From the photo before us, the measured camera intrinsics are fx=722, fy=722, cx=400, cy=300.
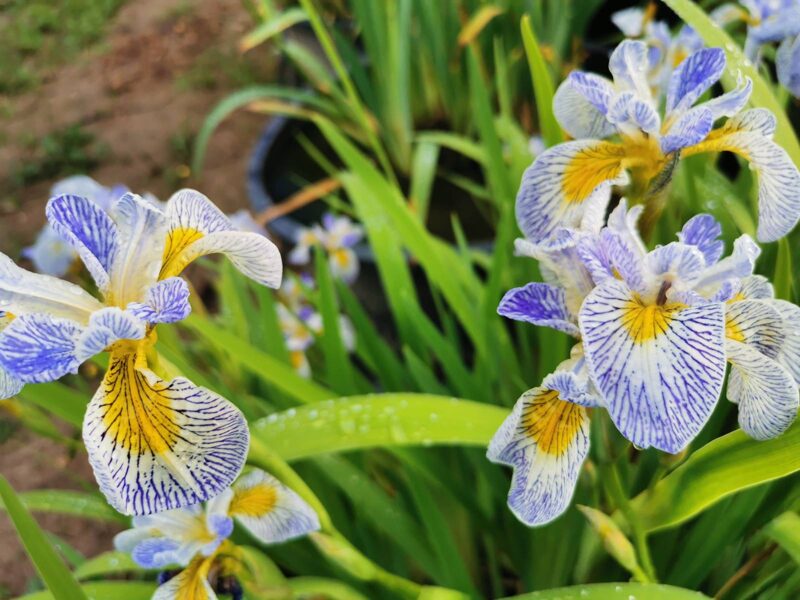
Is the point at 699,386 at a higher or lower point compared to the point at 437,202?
higher

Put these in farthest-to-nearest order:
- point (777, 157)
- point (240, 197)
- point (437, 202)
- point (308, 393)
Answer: point (240, 197)
point (437, 202)
point (308, 393)
point (777, 157)

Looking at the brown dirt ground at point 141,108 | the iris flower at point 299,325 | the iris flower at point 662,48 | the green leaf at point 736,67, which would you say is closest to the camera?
the green leaf at point 736,67

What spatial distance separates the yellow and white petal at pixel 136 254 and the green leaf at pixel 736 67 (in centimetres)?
61

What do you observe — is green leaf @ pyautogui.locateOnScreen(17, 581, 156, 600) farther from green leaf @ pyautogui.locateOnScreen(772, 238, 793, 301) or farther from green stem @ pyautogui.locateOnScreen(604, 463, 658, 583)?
green leaf @ pyautogui.locateOnScreen(772, 238, 793, 301)

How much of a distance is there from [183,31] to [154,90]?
0.41 m

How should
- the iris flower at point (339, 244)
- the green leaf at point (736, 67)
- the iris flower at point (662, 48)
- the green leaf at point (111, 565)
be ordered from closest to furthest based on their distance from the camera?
the green leaf at point (736, 67), the green leaf at point (111, 565), the iris flower at point (662, 48), the iris flower at point (339, 244)

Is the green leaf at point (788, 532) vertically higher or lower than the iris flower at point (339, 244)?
higher

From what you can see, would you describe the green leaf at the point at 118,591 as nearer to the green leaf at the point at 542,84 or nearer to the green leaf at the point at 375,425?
the green leaf at the point at 375,425

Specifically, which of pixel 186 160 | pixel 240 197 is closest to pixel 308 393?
pixel 240 197

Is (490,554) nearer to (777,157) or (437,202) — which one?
(777,157)

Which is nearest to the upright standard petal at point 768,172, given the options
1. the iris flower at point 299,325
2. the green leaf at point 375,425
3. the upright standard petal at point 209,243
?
the green leaf at point 375,425

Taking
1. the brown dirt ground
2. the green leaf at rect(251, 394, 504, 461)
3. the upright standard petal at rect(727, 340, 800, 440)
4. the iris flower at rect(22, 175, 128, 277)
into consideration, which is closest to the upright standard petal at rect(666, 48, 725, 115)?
the upright standard petal at rect(727, 340, 800, 440)

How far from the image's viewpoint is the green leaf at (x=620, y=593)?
59cm

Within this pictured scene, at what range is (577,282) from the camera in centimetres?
56
